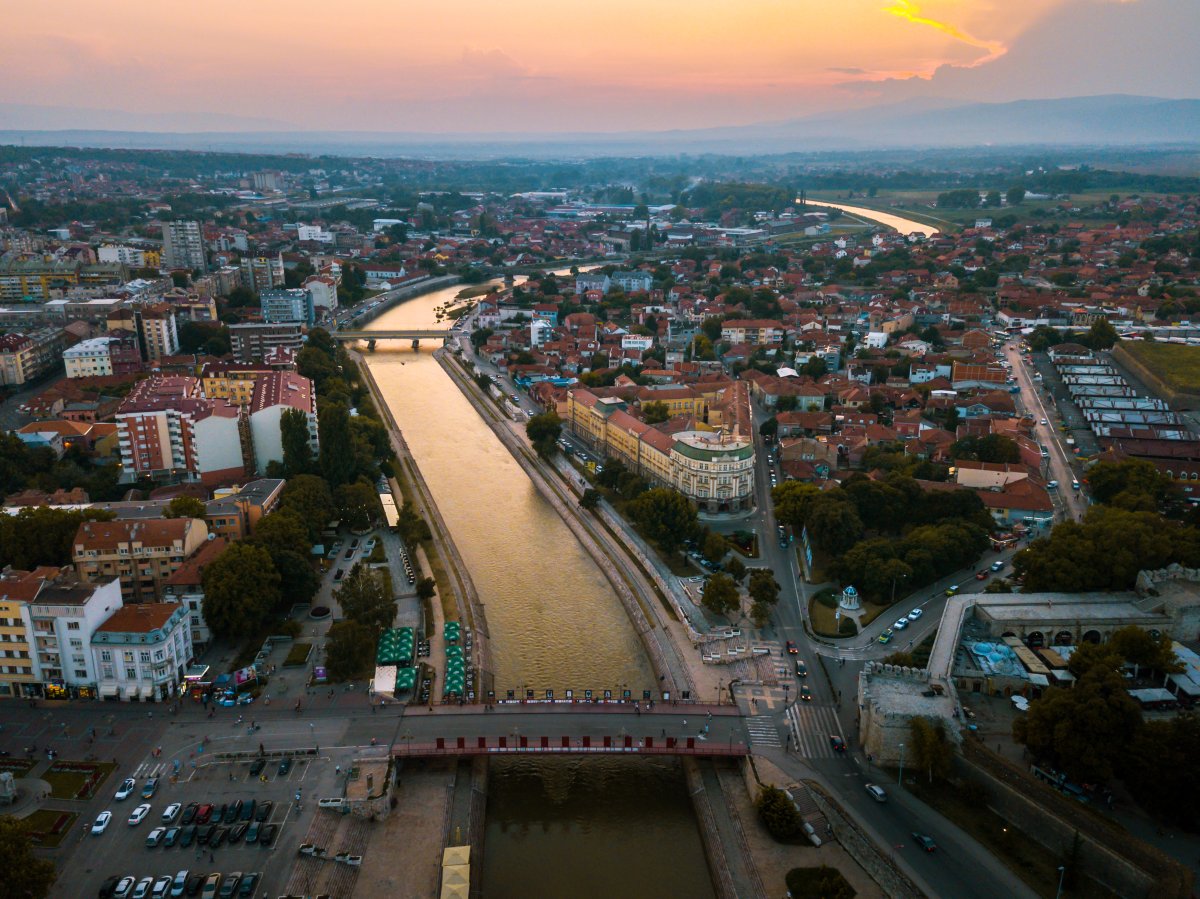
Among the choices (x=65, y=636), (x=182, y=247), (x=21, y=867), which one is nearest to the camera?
(x=21, y=867)

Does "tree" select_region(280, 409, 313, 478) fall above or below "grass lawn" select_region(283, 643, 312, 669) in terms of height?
above

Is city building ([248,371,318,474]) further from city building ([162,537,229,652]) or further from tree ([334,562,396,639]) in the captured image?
tree ([334,562,396,639])

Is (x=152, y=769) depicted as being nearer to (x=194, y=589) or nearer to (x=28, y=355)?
(x=194, y=589)

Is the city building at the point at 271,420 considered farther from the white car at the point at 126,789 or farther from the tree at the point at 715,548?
the white car at the point at 126,789

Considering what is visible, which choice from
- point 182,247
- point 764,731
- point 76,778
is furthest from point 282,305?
point 764,731

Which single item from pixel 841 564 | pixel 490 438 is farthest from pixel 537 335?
pixel 841 564

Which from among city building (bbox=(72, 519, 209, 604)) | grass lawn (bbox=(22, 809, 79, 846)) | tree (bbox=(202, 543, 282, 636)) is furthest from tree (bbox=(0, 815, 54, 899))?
city building (bbox=(72, 519, 209, 604))
